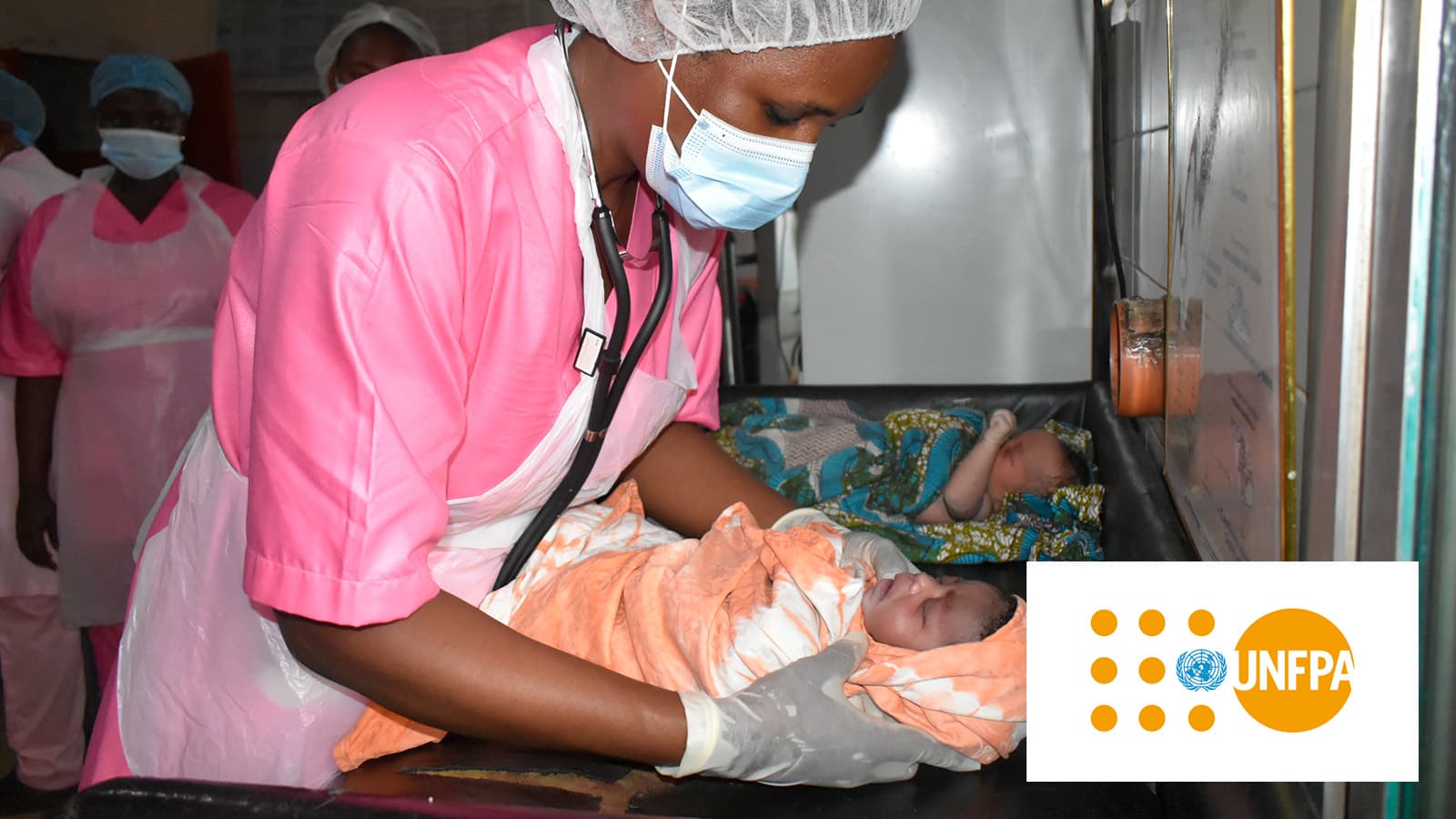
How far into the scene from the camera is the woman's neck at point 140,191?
278cm

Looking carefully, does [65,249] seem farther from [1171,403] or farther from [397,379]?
[1171,403]

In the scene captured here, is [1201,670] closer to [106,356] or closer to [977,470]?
[977,470]

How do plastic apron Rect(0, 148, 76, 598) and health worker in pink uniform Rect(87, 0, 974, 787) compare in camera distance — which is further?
plastic apron Rect(0, 148, 76, 598)

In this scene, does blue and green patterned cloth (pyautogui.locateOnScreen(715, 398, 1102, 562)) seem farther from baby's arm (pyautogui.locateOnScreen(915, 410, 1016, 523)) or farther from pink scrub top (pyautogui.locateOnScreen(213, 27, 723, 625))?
pink scrub top (pyautogui.locateOnScreen(213, 27, 723, 625))

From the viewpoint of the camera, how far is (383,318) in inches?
36.3

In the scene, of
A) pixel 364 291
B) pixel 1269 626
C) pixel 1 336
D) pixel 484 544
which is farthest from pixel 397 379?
pixel 1 336

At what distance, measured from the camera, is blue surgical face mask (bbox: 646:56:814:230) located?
1.14 metres

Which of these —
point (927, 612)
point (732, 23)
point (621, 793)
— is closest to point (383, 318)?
point (732, 23)

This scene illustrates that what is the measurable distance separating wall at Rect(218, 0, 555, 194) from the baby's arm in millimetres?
2822

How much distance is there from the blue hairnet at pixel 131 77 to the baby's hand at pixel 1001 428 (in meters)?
2.38

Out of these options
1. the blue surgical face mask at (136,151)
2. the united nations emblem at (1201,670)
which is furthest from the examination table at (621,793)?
the blue surgical face mask at (136,151)

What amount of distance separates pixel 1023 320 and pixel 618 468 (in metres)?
1.96

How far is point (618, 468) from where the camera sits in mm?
1434

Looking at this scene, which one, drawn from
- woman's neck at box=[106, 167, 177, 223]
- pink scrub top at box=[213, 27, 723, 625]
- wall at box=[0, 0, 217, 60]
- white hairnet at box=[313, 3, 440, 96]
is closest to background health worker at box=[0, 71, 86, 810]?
woman's neck at box=[106, 167, 177, 223]
